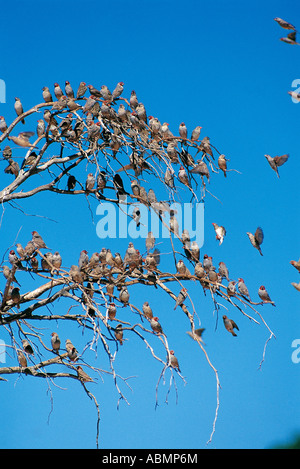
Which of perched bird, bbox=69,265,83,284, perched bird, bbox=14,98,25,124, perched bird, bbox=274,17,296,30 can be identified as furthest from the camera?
perched bird, bbox=14,98,25,124

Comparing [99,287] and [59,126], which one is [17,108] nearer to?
[59,126]

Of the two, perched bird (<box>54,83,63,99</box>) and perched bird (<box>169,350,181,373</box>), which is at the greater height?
perched bird (<box>54,83,63,99</box>)

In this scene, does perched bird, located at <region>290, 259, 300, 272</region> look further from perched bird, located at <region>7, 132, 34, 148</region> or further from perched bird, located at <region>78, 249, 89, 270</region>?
perched bird, located at <region>7, 132, 34, 148</region>

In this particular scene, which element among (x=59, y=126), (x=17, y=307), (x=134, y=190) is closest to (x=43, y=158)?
(x=59, y=126)

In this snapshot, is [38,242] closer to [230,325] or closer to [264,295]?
[230,325]

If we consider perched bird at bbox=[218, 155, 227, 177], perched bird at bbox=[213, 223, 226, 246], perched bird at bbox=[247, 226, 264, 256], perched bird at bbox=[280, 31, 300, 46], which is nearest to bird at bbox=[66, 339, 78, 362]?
perched bird at bbox=[213, 223, 226, 246]

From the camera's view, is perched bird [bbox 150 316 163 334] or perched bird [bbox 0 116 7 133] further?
perched bird [bbox 0 116 7 133]

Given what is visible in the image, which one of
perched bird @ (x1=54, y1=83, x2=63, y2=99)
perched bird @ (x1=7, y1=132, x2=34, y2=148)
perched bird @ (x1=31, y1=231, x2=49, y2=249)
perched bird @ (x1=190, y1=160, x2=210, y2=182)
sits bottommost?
perched bird @ (x1=31, y1=231, x2=49, y2=249)

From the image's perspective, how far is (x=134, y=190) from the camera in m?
6.51

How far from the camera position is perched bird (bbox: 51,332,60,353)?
6620 mm

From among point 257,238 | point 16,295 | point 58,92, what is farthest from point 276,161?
→ point 16,295

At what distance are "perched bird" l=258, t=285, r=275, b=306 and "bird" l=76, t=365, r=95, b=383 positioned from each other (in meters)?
1.94

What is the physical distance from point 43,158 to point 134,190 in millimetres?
1104

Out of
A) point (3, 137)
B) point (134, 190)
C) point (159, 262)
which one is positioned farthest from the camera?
point (3, 137)
